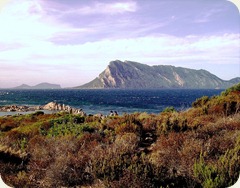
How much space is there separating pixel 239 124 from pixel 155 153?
10.2 feet

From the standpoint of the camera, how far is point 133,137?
24.1 ft

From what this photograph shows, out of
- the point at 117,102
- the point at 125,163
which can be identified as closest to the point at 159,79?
the point at 117,102

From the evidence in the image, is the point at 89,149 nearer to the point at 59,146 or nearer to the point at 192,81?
the point at 59,146

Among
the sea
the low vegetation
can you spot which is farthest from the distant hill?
the low vegetation

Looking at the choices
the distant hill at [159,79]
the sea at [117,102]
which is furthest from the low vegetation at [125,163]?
the distant hill at [159,79]

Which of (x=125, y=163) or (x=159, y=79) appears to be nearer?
(x=125, y=163)

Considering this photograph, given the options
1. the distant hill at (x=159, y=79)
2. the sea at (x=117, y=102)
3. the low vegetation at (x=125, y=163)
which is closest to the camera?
the low vegetation at (x=125, y=163)

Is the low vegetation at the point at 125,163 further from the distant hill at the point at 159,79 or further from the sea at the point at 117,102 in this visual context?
the distant hill at the point at 159,79

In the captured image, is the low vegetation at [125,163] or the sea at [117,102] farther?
the sea at [117,102]

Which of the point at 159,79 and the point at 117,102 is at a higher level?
the point at 159,79

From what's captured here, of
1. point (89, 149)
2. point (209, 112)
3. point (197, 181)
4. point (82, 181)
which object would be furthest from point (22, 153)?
point (209, 112)

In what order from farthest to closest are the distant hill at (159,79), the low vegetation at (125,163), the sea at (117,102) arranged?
the distant hill at (159,79) < the sea at (117,102) < the low vegetation at (125,163)

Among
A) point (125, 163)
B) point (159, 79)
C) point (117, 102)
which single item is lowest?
point (117, 102)

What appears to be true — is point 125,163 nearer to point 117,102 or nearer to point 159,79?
point 117,102
